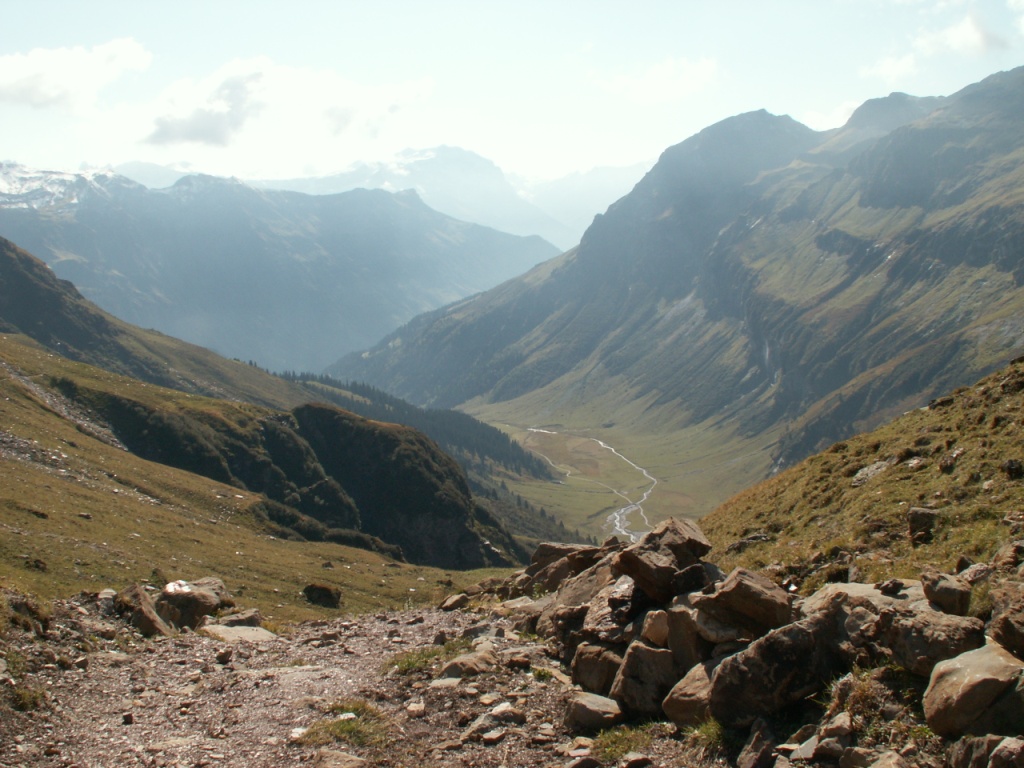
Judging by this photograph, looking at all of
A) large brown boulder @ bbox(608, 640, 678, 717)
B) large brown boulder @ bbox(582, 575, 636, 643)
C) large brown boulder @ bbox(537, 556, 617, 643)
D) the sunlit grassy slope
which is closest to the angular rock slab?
large brown boulder @ bbox(608, 640, 678, 717)

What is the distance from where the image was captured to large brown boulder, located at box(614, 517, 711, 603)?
19.7 m

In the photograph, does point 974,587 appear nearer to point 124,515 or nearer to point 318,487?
point 124,515

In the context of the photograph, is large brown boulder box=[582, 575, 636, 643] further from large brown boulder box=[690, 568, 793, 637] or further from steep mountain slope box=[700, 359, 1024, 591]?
steep mountain slope box=[700, 359, 1024, 591]

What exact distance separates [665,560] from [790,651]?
19.3 feet

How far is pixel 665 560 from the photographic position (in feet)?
A: 66.8

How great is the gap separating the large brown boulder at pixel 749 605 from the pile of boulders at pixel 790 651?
2cm

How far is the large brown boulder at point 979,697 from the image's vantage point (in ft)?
37.3

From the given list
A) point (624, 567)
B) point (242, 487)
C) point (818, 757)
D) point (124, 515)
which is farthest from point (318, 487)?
point (818, 757)

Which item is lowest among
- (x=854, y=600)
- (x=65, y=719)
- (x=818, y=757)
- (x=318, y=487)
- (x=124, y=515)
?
(x=318, y=487)

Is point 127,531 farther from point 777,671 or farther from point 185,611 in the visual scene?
point 777,671

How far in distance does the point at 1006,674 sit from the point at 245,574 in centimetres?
5485

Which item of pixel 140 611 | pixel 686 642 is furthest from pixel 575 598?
pixel 140 611

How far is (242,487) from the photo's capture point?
105750mm

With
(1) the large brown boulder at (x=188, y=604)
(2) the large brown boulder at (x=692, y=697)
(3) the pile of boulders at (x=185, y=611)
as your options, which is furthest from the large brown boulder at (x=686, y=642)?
(1) the large brown boulder at (x=188, y=604)
